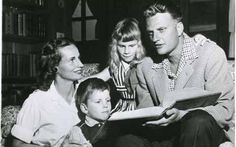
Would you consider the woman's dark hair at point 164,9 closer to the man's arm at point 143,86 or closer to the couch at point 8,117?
the man's arm at point 143,86

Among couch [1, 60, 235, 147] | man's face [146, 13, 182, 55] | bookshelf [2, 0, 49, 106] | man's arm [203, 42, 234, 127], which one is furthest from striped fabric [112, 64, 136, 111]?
bookshelf [2, 0, 49, 106]

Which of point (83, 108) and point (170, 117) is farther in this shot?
point (83, 108)

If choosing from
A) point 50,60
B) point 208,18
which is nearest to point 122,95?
point 50,60

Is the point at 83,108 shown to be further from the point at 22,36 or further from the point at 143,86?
the point at 22,36

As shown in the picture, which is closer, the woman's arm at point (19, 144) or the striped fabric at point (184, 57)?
the striped fabric at point (184, 57)

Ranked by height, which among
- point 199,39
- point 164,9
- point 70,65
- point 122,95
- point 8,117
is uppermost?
point 164,9

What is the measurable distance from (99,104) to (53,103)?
0.23m

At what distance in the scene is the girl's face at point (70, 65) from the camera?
1.82 m

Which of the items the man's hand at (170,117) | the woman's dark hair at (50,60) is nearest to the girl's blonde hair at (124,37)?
the woman's dark hair at (50,60)

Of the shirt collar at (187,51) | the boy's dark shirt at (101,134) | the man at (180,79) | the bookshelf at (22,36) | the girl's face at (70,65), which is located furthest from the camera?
the bookshelf at (22,36)

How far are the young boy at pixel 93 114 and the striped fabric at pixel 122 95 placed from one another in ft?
0.15

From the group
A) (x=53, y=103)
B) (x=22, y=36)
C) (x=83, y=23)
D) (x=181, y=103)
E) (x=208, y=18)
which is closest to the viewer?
(x=181, y=103)

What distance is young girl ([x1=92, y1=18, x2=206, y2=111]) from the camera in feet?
5.65

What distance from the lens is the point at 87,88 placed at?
5.83ft
